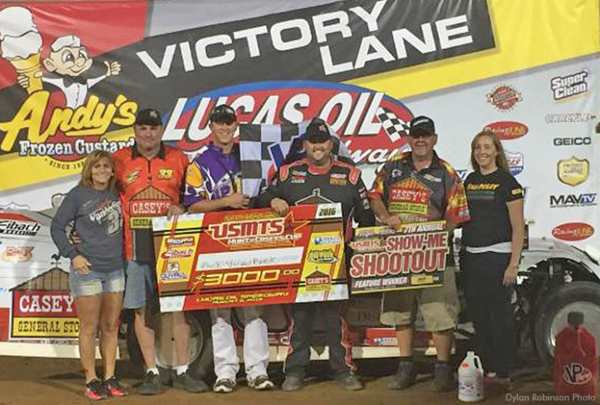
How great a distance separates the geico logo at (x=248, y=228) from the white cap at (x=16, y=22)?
232 centimetres

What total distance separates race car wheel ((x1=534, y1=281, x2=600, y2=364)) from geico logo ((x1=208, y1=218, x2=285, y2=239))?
229cm

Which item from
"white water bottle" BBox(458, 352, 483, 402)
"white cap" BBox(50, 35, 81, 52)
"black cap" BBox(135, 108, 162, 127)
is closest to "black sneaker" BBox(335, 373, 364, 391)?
"white water bottle" BBox(458, 352, 483, 402)

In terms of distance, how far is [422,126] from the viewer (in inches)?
235

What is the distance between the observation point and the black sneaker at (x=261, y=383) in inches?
242

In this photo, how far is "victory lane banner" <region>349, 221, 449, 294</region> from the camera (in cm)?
598

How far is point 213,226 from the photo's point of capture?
602 cm

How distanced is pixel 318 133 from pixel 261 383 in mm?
1984

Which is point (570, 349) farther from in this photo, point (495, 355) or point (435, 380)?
point (435, 380)

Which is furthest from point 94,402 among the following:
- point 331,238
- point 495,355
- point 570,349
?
point 570,349

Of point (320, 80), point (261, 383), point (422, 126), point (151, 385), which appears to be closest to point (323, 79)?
point (320, 80)

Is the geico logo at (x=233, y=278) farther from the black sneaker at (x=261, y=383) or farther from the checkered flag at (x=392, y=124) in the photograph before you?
the checkered flag at (x=392, y=124)

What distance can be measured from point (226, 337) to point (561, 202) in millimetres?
2904

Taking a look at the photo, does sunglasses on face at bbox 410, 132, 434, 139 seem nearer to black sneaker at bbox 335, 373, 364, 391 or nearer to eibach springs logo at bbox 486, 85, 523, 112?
eibach springs logo at bbox 486, 85, 523, 112

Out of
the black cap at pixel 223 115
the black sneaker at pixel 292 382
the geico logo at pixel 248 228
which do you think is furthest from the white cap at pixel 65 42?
the black sneaker at pixel 292 382
